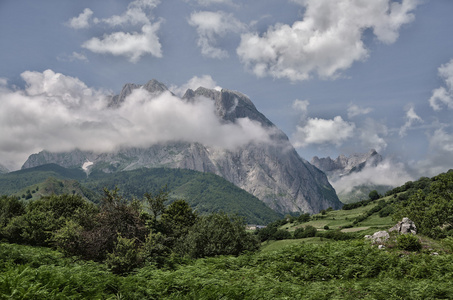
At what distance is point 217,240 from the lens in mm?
31375

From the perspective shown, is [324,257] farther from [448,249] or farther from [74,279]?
[74,279]

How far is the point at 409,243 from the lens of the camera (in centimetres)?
2202

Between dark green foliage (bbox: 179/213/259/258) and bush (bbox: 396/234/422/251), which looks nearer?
bush (bbox: 396/234/422/251)

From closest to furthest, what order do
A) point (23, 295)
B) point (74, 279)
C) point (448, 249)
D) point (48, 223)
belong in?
1. point (23, 295)
2. point (74, 279)
3. point (448, 249)
4. point (48, 223)

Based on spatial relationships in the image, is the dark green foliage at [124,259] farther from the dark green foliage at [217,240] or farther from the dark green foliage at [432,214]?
the dark green foliage at [432,214]

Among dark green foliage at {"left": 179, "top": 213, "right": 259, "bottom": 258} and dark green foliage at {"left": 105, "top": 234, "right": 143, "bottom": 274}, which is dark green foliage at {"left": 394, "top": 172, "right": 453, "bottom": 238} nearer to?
dark green foliage at {"left": 179, "top": 213, "right": 259, "bottom": 258}

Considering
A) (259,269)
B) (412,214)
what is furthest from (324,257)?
(412,214)

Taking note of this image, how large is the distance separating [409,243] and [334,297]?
14.8 metres

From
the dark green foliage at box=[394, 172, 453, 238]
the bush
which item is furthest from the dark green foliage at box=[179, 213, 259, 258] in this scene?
the dark green foliage at box=[394, 172, 453, 238]

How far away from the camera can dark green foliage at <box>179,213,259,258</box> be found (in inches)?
1219

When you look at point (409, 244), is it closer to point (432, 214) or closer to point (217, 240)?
point (217, 240)

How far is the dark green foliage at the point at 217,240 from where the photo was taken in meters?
31.0

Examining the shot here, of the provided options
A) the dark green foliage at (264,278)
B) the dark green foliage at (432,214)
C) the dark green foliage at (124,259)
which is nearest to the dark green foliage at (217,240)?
the dark green foliage at (124,259)

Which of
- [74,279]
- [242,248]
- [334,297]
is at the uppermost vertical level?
[74,279]
